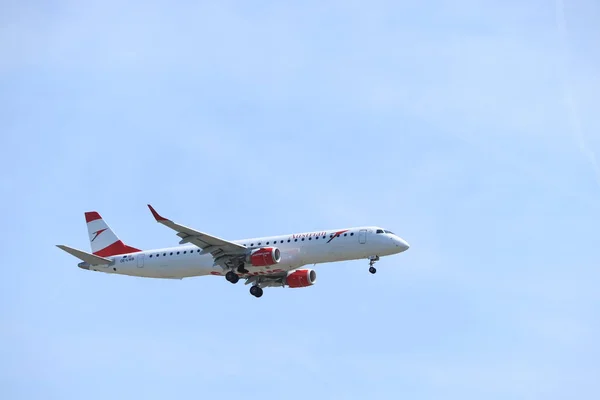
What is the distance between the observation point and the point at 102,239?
78.5 metres

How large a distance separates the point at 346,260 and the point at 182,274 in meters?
12.7

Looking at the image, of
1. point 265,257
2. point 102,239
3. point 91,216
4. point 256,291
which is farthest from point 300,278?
point 91,216

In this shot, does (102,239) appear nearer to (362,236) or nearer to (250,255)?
(250,255)

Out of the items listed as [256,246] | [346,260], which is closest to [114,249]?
[256,246]

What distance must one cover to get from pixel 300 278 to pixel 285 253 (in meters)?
5.59

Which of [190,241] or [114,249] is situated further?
[114,249]

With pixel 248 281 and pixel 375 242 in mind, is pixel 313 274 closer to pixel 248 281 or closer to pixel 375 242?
pixel 248 281

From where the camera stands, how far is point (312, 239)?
221ft

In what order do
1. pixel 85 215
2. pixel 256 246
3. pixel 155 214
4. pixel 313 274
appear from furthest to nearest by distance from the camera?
pixel 85 215
pixel 313 274
pixel 256 246
pixel 155 214

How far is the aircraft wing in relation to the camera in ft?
214

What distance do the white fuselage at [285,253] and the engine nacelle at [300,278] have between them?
294 cm

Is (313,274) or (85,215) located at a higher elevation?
(85,215)

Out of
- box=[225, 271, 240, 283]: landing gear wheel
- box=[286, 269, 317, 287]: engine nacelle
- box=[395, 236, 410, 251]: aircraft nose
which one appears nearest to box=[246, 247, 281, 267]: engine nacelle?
box=[225, 271, 240, 283]: landing gear wheel

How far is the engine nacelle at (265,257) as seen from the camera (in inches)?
2645
